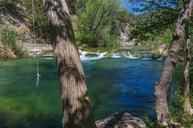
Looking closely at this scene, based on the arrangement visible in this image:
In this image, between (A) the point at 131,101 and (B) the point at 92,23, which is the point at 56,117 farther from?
(B) the point at 92,23

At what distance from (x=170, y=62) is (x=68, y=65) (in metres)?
2.82

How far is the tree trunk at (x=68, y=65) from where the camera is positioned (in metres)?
5.22

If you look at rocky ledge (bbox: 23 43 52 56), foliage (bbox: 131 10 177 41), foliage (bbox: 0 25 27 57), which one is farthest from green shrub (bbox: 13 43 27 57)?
foliage (bbox: 131 10 177 41)

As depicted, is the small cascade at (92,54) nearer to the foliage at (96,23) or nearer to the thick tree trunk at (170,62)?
the foliage at (96,23)

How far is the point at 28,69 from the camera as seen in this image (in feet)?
84.0

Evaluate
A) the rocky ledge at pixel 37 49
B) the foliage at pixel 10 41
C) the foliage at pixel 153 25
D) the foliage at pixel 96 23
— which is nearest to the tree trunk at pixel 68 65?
the foliage at pixel 153 25

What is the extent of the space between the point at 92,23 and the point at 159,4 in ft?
115

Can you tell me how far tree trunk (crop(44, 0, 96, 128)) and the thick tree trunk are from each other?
2570 millimetres

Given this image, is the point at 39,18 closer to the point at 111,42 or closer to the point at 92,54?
the point at 111,42

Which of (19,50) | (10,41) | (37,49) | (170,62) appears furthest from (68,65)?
(37,49)

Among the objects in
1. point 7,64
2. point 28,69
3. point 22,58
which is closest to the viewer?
point 28,69

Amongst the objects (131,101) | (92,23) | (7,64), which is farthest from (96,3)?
(131,101)

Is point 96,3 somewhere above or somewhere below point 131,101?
above

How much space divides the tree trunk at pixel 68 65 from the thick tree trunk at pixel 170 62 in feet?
8.43
